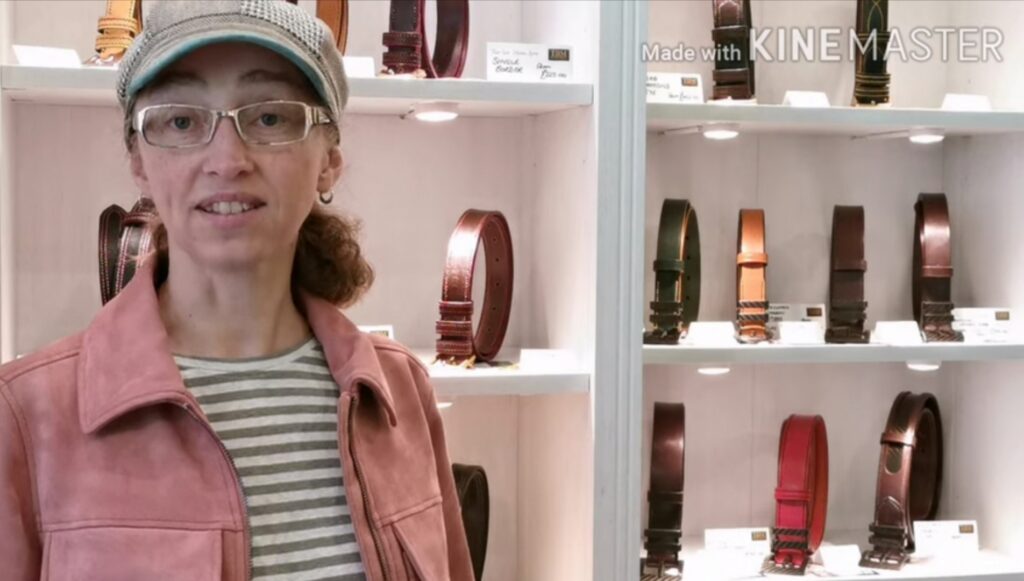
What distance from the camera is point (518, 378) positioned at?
6.53ft

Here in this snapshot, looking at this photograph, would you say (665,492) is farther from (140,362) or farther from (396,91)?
(140,362)

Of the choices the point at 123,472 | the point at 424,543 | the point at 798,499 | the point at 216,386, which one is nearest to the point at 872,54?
the point at 798,499

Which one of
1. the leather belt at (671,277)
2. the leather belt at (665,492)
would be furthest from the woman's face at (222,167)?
the leather belt at (665,492)

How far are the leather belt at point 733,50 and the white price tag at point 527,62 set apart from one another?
1.29 ft

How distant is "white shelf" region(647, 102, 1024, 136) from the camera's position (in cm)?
211

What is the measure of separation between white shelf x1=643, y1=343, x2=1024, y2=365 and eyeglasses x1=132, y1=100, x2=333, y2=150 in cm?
105

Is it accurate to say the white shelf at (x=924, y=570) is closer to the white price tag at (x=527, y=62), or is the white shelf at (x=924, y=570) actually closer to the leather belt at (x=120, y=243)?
the white price tag at (x=527, y=62)

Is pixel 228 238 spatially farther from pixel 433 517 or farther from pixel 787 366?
pixel 787 366

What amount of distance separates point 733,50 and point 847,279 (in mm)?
482

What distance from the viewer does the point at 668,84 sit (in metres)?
2.14

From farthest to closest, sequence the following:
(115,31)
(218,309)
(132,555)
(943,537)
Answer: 1. (943,537)
2. (115,31)
3. (218,309)
4. (132,555)

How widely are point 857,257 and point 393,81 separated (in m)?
0.99

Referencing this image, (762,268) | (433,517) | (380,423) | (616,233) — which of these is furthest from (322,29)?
(762,268)

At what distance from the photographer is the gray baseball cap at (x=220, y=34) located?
111cm
